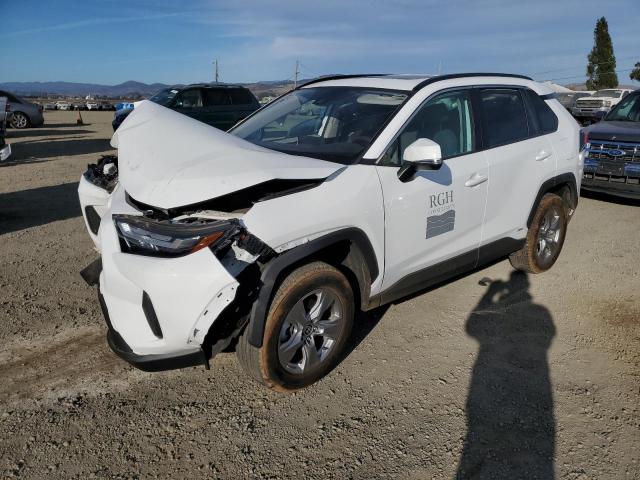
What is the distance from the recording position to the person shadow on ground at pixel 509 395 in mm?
2459

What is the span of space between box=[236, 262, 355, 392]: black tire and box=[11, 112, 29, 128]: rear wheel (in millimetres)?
20704

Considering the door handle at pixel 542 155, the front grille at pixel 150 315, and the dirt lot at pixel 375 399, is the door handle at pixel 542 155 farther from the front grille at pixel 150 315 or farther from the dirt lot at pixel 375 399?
the front grille at pixel 150 315

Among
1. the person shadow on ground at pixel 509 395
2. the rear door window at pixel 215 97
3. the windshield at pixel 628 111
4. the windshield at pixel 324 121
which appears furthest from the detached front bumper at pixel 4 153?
the windshield at pixel 628 111

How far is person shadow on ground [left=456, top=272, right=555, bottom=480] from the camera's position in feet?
8.07

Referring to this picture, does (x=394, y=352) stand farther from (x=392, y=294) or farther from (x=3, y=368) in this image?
(x=3, y=368)

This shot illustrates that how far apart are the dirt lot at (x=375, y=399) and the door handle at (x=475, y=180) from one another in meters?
1.09

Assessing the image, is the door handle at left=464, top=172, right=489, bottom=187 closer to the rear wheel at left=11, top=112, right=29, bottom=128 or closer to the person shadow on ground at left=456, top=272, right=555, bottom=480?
the person shadow on ground at left=456, top=272, right=555, bottom=480

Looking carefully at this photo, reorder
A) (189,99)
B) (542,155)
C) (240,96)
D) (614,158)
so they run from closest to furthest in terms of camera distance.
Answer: (542,155)
(614,158)
(189,99)
(240,96)

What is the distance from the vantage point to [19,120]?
64.0 feet

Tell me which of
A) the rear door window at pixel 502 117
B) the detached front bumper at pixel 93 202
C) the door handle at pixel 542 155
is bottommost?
the detached front bumper at pixel 93 202

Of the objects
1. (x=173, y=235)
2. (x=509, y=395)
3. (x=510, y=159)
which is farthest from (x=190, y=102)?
(x=509, y=395)

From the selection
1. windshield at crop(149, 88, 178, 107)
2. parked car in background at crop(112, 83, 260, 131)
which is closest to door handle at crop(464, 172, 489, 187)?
parked car in background at crop(112, 83, 260, 131)

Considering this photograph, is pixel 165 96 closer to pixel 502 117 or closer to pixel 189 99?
pixel 189 99

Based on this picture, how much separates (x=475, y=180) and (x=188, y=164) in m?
2.10
